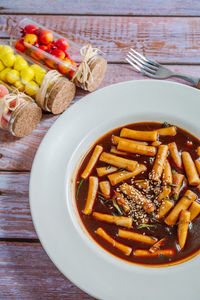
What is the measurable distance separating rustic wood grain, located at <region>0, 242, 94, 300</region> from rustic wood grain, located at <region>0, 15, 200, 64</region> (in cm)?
137

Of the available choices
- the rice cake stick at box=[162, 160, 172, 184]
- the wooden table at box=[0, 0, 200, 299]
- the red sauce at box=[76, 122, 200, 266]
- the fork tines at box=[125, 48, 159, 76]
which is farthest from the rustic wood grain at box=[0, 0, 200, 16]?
the rice cake stick at box=[162, 160, 172, 184]

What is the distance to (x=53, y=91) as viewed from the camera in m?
1.97

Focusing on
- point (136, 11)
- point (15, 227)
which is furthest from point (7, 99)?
point (136, 11)

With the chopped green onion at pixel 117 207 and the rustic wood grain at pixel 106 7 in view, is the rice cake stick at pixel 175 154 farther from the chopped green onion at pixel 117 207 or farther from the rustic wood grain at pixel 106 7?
the rustic wood grain at pixel 106 7

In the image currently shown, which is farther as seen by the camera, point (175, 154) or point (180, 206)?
point (175, 154)

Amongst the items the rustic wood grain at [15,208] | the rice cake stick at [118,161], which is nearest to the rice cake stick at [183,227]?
the rice cake stick at [118,161]

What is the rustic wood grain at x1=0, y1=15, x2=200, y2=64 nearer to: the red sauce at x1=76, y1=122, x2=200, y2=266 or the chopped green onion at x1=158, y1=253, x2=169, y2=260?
the red sauce at x1=76, y1=122, x2=200, y2=266

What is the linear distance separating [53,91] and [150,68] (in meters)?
0.67

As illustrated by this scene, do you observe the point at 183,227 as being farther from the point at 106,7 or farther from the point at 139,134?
the point at 106,7

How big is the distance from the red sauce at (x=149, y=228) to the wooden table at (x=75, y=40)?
30 centimetres

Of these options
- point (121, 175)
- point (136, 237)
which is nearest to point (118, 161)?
point (121, 175)

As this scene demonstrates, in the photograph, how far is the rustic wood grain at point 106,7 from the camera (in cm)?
241

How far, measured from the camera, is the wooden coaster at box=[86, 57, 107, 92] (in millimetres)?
2029

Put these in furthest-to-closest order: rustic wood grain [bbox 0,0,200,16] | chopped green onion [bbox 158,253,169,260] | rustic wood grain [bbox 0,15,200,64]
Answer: rustic wood grain [bbox 0,0,200,16], rustic wood grain [bbox 0,15,200,64], chopped green onion [bbox 158,253,169,260]
